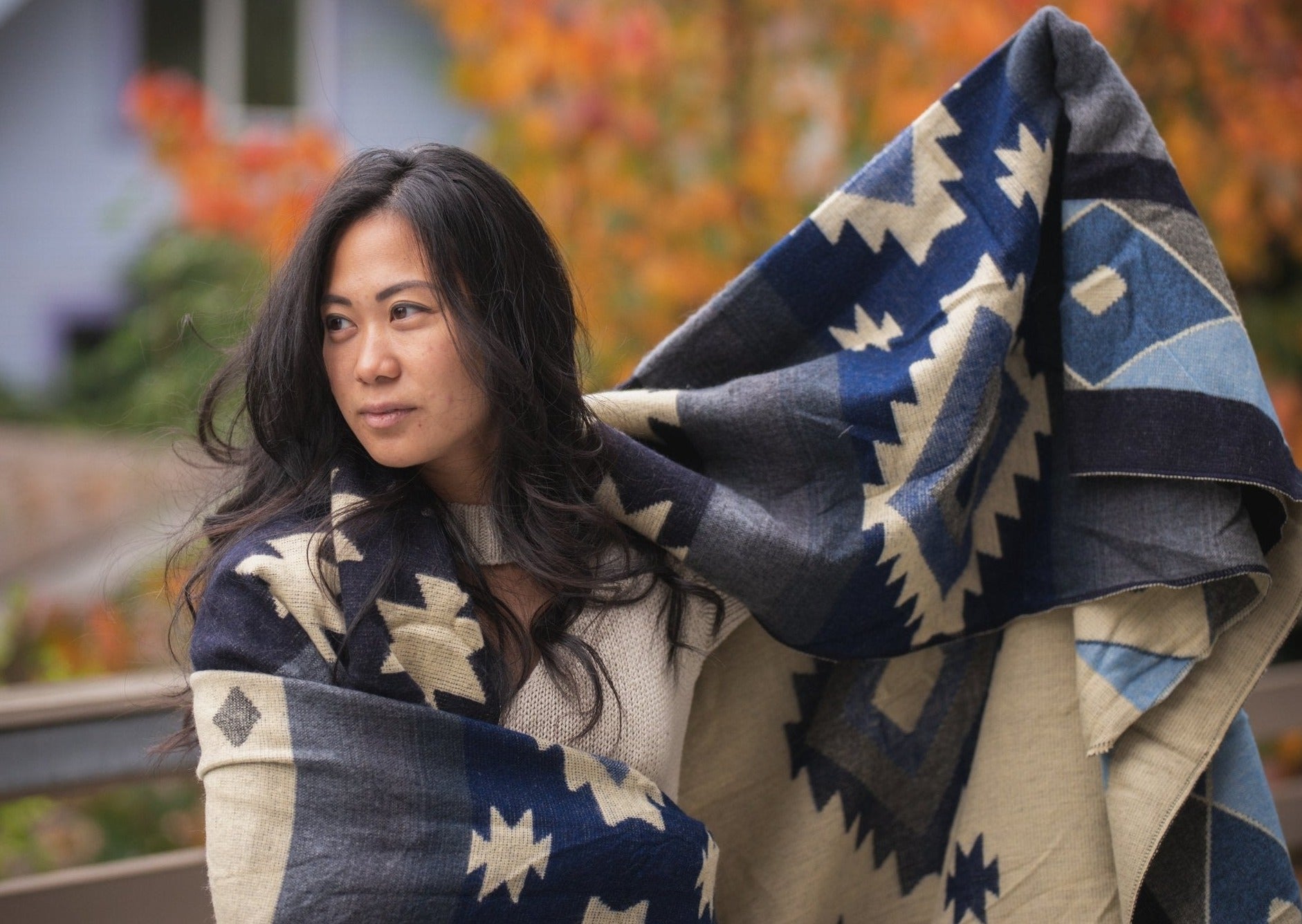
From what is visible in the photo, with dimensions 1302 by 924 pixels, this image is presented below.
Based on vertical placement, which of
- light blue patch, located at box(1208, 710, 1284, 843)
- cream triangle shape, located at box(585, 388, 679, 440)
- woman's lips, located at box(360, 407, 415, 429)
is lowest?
light blue patch, located at box(1208, 710, 1284, 843)

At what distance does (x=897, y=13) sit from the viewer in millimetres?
2738

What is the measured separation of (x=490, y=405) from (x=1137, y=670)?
2.48 ft

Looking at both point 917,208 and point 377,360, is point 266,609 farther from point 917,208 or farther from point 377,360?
point 917,208

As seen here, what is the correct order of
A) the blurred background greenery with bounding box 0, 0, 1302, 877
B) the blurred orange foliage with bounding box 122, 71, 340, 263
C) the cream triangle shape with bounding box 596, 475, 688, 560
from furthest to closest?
the blurred orange foliage with bounding box 122, 71, 340, 263 < the blurred background greenery with bounding box 0, 0, 1302, 877 < the cream triangle shape with bounding box 596, 475, 688, 560

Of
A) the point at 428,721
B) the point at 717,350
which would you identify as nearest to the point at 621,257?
the point at 717,350

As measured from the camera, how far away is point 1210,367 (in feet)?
4.35

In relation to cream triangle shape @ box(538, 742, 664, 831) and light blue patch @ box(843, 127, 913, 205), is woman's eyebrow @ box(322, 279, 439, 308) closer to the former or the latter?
cream triangle shape @ box(538, 742, 664, 831)

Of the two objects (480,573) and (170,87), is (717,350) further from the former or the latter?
(170,87)

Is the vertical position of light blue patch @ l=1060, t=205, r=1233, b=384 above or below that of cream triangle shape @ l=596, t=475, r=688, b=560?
above

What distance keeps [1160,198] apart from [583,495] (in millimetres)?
700

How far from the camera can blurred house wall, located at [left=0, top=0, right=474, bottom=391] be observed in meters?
6.79

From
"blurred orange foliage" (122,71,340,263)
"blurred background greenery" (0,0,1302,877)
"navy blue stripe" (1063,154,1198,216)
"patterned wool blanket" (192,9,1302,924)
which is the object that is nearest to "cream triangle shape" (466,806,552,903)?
"patterned wool blanket" (192,9,1302,924)

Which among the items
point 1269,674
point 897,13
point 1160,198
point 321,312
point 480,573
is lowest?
point 1269,674

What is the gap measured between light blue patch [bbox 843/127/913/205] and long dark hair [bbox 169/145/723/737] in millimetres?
376
